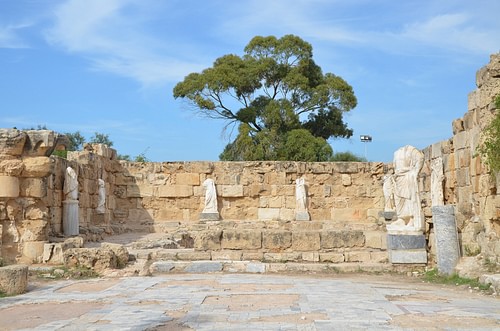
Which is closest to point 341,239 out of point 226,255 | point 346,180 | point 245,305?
point 226,255

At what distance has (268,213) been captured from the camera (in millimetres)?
20234

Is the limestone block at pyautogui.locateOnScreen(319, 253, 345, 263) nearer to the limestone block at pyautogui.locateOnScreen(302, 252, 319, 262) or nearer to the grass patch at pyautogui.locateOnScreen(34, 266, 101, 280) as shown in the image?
the limestone block at pyautogui.locateOnScreen(302, 252, 319, 262)

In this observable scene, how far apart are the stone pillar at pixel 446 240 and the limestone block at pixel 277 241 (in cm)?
286

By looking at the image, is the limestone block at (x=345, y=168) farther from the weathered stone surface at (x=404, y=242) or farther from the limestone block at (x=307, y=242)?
the weathered stone surface at (x=404, y=242)

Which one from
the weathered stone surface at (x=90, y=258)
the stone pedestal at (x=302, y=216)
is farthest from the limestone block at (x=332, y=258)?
the stone pedestal at (x=302, y=216)

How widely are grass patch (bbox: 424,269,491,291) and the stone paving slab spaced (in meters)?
0.29

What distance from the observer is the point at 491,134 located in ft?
32.3

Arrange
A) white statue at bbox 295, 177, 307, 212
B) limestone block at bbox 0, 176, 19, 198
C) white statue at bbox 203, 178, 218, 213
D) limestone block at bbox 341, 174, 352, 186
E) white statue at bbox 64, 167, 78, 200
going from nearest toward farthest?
1. limestone block at bbox 0, 176, 19, 198
2. white statue at bbox 64, 167, 78, 200
3. white statue at bbox 203, 178, 218, 213
4. white statue at bbox 295, 177, 307, 212
5. limestone block at bbox 341, 174, 352, 186

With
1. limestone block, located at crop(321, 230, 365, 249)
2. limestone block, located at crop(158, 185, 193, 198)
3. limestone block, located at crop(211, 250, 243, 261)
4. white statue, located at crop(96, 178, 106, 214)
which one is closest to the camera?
limestone block, located at crop(211, 250, 243, 261)

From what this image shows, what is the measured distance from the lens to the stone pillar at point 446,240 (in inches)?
401

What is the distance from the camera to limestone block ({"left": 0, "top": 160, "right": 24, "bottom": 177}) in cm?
1127

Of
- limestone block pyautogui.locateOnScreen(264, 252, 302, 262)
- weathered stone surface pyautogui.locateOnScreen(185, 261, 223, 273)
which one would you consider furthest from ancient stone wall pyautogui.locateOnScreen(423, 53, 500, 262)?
weathered stone surface pyautogui.locateOnScreen(185, 261, 223, 273)

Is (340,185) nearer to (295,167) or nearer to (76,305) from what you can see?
(295,167)

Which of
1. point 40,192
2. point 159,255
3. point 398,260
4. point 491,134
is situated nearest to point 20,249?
point 40,192
